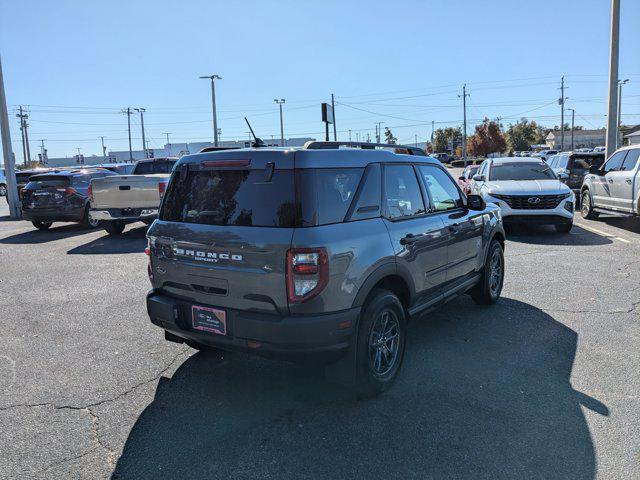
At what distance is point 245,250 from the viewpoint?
11.0 ft

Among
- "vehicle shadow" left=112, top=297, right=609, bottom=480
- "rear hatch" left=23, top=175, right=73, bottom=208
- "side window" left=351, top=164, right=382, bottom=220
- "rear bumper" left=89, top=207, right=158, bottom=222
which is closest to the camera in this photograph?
"vehicle shadow" left=112, top=297, right=609, bottom=480

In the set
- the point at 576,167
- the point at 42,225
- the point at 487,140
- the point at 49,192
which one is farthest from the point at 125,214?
the point at 487,140

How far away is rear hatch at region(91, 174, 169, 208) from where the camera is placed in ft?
37.2

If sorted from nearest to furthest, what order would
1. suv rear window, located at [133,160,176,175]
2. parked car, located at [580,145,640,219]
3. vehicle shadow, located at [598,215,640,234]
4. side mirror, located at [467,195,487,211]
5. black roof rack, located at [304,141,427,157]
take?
black roof rack, located at [304,141,427,157] → side mirror, located at [467,195,487,211] → parked car, located at [580,145,640,219] → vehicle shadow, located at [598,215,640,234] → suv rear window, located at [133,160,176,175]

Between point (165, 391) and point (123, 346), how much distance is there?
1199 millimetres

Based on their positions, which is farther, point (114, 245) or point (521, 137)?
point (521, 137)

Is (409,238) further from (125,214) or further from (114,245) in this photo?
(125,214)

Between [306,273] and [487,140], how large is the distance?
Result: 80.6 m

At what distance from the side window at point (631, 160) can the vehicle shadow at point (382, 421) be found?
8.45 meters

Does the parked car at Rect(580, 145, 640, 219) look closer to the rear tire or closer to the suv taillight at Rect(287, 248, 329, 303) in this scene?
the suv taillight at Rect(287, 248, 329, 303)

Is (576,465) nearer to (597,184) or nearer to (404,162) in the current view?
(404,162)

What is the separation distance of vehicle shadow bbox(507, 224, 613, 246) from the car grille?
0.66 metres

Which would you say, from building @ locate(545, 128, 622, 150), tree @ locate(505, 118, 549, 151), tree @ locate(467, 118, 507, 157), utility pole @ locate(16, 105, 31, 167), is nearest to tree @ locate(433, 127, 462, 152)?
tree @ locate(505, 118, 549, 151)

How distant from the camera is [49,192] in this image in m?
12.9
